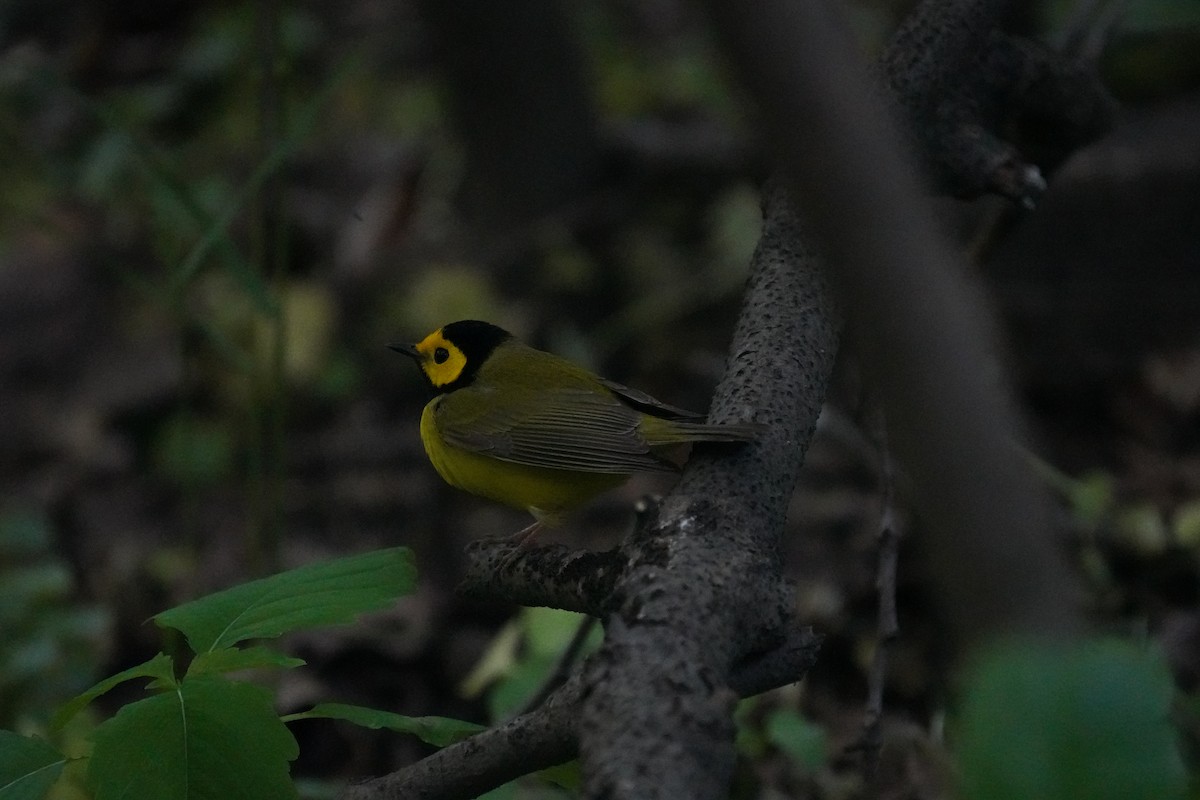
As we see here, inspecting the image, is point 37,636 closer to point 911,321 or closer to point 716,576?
point 716,576

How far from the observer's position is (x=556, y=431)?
359 cm

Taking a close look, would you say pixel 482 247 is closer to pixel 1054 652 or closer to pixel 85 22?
pixel 85 22

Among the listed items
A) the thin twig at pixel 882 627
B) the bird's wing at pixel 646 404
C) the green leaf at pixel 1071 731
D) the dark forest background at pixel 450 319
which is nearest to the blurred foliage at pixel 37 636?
the dark forest background at pixel 450 319

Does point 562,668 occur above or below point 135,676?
below

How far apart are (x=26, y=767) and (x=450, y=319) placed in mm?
5227

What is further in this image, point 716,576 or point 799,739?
point 799,739

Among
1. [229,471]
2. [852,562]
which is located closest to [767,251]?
[852,562]

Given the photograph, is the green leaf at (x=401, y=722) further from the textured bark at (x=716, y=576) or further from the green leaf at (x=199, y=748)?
the textured bark at (x=716, y=576)

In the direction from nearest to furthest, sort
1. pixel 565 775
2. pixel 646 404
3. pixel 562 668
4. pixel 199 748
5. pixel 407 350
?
pixel 199 748 < pixel 565 775 < pixel 562 668 < pixel 646 404 < pixel 407 350

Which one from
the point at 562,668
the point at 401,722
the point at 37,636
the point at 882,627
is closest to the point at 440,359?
the point at 37,636

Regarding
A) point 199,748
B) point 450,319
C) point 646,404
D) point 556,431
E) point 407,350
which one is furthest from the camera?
point 450,319

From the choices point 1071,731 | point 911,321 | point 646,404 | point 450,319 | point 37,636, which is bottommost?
point 450,319

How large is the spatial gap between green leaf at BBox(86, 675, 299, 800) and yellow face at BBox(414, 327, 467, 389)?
2.45 meters

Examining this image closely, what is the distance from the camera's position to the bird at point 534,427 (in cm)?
336
